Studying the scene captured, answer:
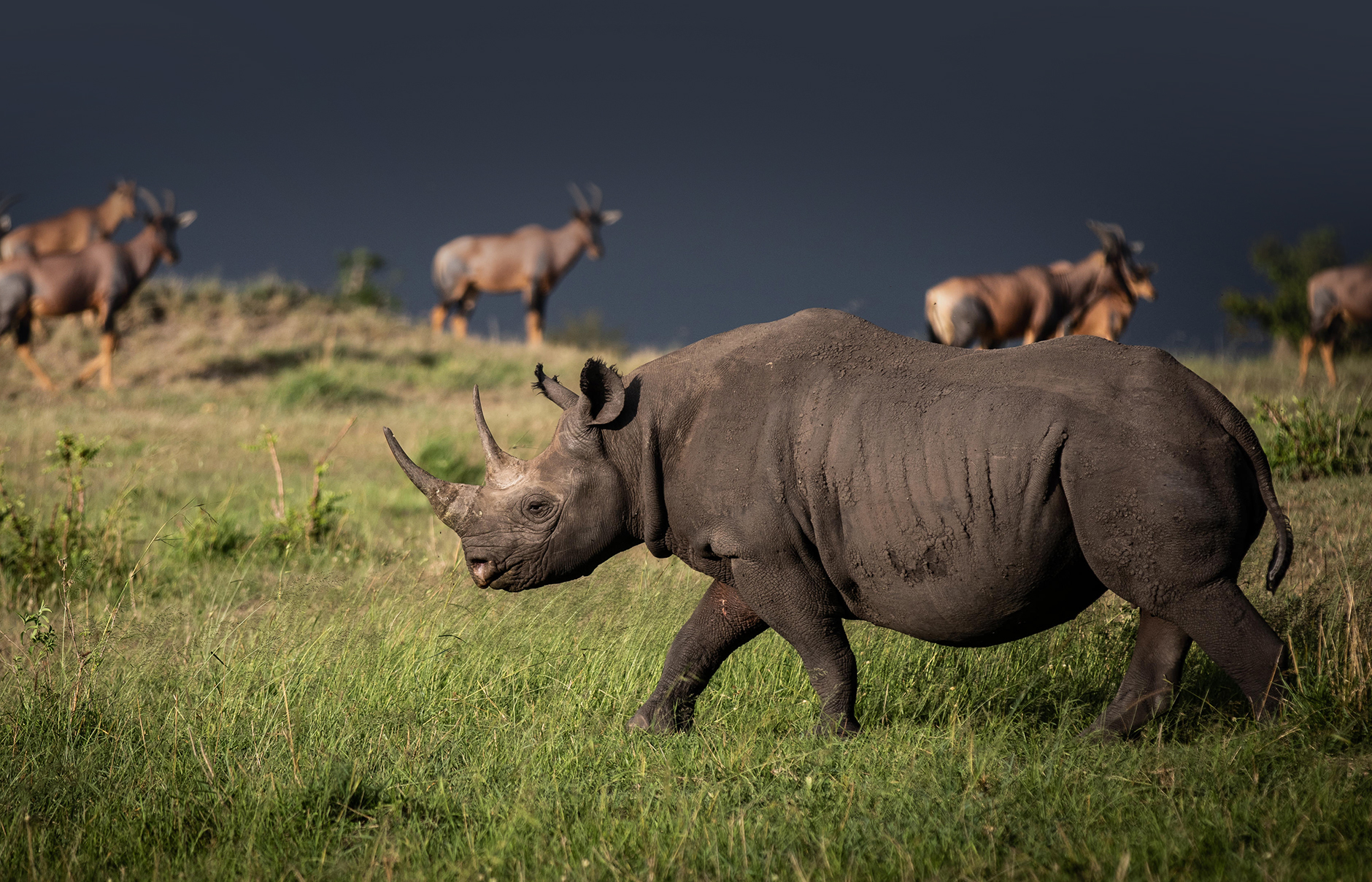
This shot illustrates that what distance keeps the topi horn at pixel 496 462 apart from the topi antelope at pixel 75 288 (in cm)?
1341

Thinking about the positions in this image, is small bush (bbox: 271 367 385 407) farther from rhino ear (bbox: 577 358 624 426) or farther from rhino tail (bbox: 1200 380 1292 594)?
rhino tail (bbox: 1200 380 1292 594)

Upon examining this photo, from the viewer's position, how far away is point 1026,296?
40.2ft

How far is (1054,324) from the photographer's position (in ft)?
40.8

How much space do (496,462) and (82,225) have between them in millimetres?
18219

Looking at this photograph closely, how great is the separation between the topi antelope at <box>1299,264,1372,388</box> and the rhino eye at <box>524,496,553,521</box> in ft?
41.1

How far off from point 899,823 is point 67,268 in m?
16.0

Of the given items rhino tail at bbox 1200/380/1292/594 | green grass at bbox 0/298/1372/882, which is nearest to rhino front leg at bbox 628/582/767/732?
green grass at bbox 0/298/1372/882

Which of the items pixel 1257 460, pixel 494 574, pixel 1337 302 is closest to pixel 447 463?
pixel 494 574

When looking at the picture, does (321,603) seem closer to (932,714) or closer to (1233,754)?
(932,714)

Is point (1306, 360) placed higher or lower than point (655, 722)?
higher

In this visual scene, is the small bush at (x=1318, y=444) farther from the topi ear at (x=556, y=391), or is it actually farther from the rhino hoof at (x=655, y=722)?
the topi ear at (x=556, y=391)

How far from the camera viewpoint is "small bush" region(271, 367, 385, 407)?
50.7 feet

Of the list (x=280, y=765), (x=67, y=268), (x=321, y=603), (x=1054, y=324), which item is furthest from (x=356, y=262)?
(x=280, y=765)

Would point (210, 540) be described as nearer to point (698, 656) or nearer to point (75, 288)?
point (698, 656)
